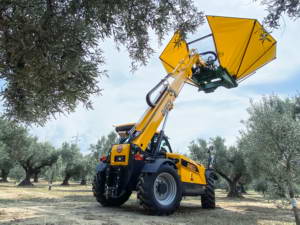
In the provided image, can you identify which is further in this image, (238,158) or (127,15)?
(238,158)

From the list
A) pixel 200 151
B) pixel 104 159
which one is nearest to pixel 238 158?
pixel 200 151

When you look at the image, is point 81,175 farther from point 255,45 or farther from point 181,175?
point 255,45

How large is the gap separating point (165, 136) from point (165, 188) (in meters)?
2.11

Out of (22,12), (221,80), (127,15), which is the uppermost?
(221,80)

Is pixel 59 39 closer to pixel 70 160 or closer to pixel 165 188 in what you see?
pixel 165 188

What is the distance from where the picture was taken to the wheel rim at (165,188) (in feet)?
A: 25.3

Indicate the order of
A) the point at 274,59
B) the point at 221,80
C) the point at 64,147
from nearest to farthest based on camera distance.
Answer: the point at 274,59, the point at 221,80, the point at 64,147

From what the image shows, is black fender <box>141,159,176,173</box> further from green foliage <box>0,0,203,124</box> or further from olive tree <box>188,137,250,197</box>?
olive tree <box>188,137,250,197</box>

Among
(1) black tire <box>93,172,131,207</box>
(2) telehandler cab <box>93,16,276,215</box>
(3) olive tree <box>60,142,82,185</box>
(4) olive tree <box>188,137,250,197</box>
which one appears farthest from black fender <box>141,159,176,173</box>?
(3) olive tree <box>60,142,82,185</box>

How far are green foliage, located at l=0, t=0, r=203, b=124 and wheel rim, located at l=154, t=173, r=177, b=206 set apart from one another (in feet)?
13.7

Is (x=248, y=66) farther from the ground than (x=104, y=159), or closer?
farther from the ground

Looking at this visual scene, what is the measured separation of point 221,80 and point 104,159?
5.24 m

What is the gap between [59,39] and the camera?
11.2 feet

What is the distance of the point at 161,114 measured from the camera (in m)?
8.69
